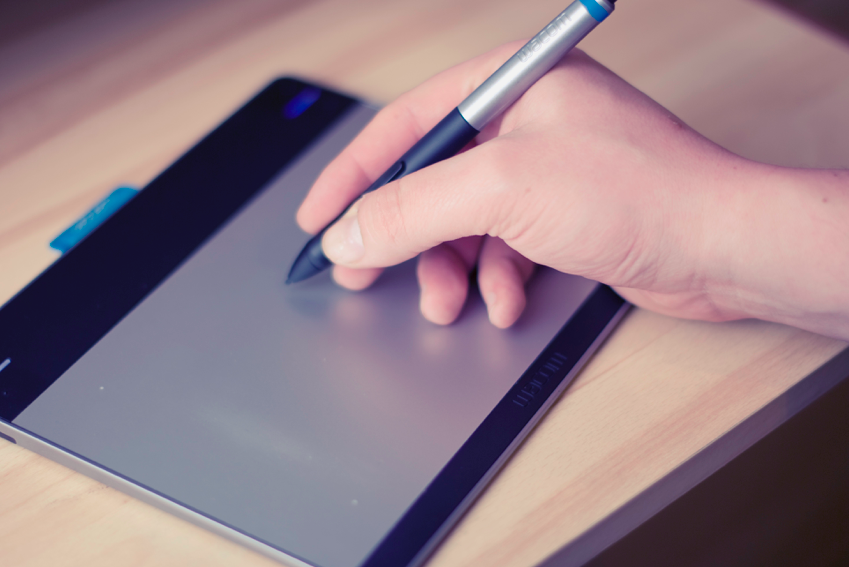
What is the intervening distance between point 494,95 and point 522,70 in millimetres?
24

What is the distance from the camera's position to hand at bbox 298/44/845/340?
1.37ft

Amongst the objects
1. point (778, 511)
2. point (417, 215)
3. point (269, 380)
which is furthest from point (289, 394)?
point (778, 511)

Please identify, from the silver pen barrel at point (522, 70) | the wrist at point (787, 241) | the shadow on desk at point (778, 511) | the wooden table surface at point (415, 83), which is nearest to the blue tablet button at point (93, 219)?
the wooden table surface at point (415, 83)

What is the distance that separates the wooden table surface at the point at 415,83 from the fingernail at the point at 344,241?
0.55 feet

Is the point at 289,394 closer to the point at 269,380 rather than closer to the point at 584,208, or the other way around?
the point at 269,380

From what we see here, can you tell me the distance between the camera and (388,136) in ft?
1.81

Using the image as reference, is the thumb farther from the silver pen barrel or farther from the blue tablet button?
the blue tablet button

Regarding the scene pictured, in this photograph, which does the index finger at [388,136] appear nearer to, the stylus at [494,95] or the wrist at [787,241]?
the stylus at [494,95]

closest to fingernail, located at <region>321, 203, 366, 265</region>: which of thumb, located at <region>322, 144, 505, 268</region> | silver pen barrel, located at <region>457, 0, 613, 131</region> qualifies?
thumb, located at <region>322, 144, 505, 268</region>

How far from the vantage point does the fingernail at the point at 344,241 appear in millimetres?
462

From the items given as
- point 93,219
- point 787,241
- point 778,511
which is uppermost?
point 93,219

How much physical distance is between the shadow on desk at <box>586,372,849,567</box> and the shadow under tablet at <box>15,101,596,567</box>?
1.43 ft

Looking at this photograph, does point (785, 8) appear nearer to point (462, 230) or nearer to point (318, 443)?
point (462, 230)

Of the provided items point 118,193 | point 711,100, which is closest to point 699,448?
point 711,100
